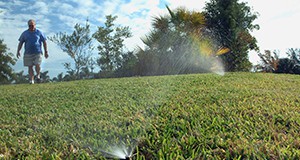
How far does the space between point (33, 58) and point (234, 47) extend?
35.1 ft

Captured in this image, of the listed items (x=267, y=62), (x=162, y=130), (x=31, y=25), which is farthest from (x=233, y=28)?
(x=162, y=130)

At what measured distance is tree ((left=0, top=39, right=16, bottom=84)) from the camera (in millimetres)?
17922

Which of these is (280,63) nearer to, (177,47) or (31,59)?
(177,47)

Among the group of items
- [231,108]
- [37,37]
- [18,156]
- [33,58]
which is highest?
[37,37]

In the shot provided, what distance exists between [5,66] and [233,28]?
15643mm

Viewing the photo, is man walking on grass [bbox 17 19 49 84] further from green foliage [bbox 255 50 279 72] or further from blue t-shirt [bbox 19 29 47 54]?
green foliage [bbox 255 50 279 72]

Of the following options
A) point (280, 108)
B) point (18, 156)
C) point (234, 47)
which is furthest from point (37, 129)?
point (234, 47)

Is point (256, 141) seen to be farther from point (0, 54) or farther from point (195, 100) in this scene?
point (0, 54)

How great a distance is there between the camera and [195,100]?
2.90 m

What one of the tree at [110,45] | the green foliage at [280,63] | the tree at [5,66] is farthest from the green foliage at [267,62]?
the tree at [5,66]

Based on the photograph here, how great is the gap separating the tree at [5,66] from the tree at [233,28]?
14161 mm

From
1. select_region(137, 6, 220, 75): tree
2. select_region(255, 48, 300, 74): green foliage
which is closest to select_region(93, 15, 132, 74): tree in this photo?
select_region(137, 6, 220, 75): tree

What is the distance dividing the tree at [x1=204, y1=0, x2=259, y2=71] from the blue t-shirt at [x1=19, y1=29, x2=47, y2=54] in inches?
366

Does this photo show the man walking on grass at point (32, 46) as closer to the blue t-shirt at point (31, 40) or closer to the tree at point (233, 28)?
the blue t-shirt at point (31, 40)
